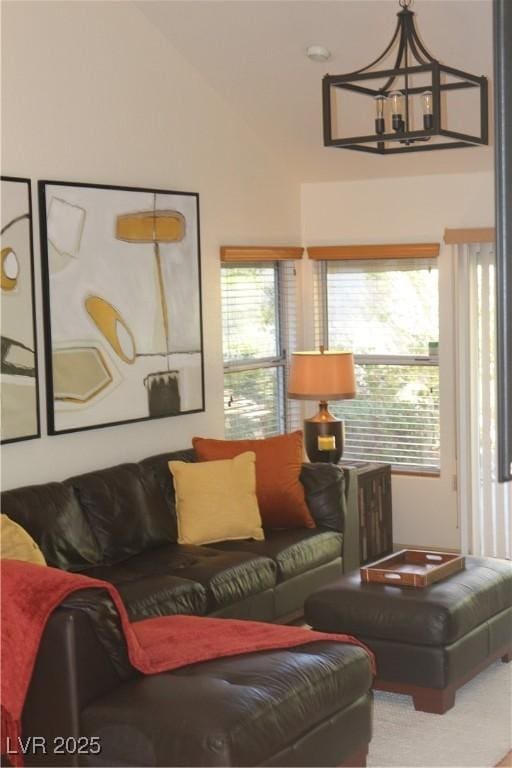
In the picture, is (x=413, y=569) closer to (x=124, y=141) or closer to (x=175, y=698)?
(x=175, y=698)

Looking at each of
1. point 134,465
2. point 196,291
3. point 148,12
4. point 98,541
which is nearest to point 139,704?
point 98,541

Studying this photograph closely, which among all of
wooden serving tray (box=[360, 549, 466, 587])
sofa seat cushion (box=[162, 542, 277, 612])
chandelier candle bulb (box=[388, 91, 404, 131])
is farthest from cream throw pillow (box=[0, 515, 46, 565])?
chandelier candle bulb (box=[388, 91, 404, 131])

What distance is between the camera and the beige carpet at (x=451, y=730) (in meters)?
3.56

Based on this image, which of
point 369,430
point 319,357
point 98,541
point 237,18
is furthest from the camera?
point 369,430

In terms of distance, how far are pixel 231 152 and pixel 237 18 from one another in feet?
3.57

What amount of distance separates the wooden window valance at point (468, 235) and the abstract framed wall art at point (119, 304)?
151 centimetres

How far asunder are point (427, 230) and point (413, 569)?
8.66 feet

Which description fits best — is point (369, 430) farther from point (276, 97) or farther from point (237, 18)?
point (237, 18)

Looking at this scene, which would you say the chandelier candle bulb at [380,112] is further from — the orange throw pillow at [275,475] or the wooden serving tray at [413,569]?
the orange throw pillow at [275,475]

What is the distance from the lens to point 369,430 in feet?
22.2

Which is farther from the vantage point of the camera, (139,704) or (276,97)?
(276,97)

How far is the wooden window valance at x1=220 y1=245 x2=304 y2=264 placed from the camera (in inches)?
239

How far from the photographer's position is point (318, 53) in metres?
5.21

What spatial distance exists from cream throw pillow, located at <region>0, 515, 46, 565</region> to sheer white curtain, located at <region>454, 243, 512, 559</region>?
3.03 m
